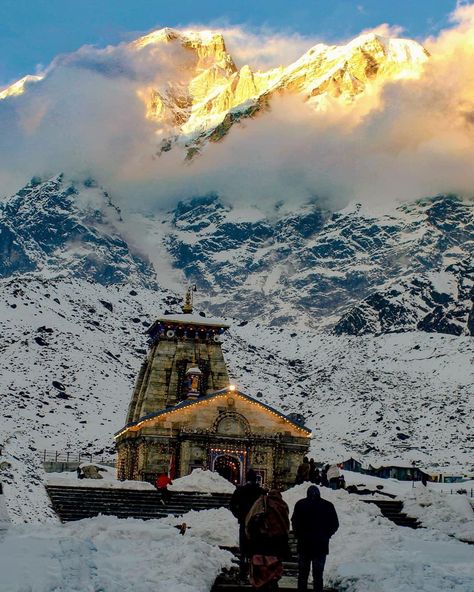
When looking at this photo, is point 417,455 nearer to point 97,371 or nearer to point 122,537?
point 97,371

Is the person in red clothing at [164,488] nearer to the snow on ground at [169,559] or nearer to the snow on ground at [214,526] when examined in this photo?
the snow on ground at [214,526]

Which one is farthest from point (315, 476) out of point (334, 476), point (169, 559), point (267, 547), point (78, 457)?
point (78, 457)

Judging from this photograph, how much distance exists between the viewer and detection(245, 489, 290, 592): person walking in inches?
552

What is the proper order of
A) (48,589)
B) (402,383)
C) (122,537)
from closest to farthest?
(48,589) < (122,537) < (402,383)

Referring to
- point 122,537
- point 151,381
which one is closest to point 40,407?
point 151,381

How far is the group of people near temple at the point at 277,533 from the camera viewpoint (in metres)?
14.0

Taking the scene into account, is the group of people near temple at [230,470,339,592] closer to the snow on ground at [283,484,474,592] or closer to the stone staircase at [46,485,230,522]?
the snow on ground at [283,484,474,592]

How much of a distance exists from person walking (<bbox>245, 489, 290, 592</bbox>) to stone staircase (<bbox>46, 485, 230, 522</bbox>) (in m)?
17.6

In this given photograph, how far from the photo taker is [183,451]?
5062 cm

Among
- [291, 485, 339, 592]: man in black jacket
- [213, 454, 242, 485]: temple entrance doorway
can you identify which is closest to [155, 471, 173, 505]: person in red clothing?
[291, 485, 339, 592]: man in black jacket

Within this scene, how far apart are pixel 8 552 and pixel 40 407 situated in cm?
7236

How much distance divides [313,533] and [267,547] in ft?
5.41

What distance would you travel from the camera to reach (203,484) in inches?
1471

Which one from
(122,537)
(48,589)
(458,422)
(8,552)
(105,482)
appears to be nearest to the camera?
(48,589)
